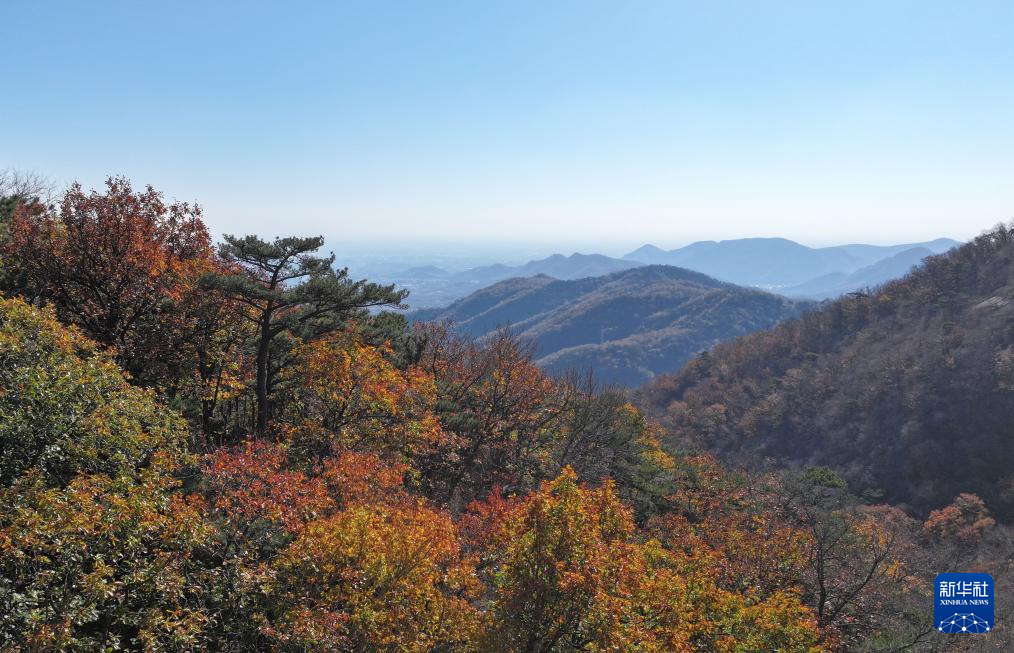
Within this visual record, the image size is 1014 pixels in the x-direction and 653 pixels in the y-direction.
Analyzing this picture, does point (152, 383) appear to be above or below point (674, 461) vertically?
above

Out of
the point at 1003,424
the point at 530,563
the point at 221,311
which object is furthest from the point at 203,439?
the point at 1003,424

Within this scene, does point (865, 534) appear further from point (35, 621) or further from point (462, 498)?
point (35, 621)

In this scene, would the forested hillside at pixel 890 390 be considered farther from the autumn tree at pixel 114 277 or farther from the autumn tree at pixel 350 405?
the autumn tree at pixel 114 277

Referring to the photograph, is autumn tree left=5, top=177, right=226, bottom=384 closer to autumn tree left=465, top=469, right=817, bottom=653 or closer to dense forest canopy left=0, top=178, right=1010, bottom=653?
dense forest canopy left=0, top=178, right=1010, bottom=653

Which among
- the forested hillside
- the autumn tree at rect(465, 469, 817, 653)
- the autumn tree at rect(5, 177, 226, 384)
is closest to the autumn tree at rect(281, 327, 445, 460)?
the autumn tree at rect(5, 177, 226, 384)

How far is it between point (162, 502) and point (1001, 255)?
410 feet

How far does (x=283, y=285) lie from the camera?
19.3 m

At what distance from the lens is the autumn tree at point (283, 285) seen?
17.6 meters

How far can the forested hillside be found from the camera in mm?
→ 66625

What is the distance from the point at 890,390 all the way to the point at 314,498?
91.0m

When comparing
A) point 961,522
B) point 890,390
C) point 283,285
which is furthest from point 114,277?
point 890,390

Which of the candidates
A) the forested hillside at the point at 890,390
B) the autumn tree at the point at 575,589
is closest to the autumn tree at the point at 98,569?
the autumn tree at the point at 575,589

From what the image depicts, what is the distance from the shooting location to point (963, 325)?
263ft

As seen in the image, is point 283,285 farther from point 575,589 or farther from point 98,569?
point 575,589
